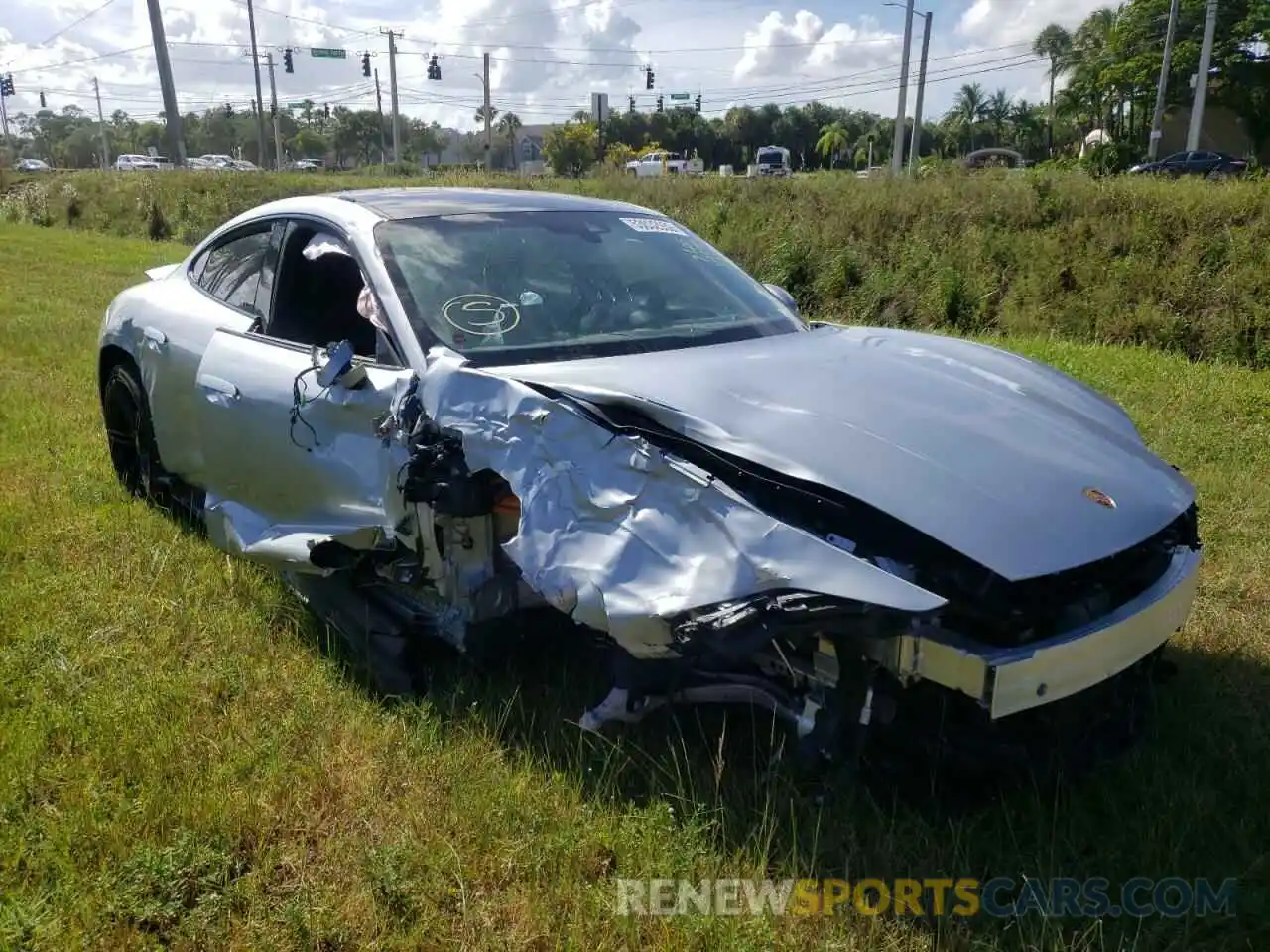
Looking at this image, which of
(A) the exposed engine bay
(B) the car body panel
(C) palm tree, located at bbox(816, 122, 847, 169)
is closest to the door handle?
(B) the car body panel

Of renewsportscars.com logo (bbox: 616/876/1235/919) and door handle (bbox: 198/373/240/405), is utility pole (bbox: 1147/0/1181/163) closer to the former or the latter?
door handle (bbox: 198/373/240/405)

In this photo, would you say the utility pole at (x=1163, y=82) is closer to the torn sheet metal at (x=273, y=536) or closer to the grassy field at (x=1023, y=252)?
the grassy field at (x=1023, y=252)

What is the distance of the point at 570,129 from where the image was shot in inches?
2457

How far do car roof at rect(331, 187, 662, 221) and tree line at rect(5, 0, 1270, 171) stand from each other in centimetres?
4737

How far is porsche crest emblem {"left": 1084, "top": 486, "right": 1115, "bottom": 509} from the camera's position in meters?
2.48

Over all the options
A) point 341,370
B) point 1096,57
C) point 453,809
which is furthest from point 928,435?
point 1096,57

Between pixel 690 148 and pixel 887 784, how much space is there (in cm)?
8312

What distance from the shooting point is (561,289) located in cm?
339

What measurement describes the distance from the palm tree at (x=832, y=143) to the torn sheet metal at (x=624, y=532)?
7610 cm

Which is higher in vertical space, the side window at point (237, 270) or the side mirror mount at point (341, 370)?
the side window at point (237, 270)

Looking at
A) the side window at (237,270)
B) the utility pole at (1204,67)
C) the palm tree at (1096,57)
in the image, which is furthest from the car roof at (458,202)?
the palm tree at (1096,57)

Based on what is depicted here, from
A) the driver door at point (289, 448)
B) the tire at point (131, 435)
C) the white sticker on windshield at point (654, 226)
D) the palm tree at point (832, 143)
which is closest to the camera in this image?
the driver door at point (289, 448)

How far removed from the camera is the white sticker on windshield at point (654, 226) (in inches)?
156

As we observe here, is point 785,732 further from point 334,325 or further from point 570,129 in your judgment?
point 570,129
